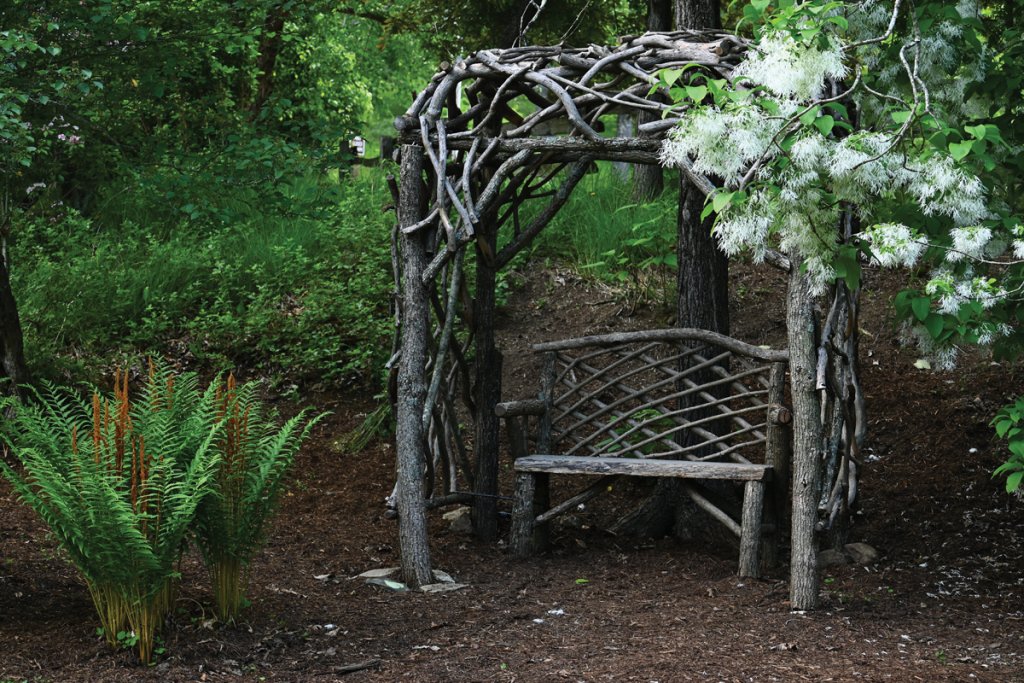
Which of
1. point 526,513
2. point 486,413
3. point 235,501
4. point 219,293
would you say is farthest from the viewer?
point 219,293

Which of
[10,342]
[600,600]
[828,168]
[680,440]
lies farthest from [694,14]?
[10,342]

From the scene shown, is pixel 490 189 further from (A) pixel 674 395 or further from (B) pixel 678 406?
(B) pixel 678 406

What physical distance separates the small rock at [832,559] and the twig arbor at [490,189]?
0.57 meters

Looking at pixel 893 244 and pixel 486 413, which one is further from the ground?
pixel 893 244

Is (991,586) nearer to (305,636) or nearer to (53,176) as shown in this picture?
(305,636)

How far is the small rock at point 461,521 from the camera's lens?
19.8 feet

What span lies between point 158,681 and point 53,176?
246 inches

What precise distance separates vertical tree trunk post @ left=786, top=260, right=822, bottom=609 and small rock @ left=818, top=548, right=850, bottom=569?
83 cm

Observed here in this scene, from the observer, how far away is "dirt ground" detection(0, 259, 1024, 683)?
3.90m

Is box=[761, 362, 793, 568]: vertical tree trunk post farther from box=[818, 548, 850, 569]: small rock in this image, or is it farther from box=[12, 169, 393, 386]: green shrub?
box=[12, 169, 393, 386]: green shrub

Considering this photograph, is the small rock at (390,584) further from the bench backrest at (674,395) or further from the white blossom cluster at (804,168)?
the white blossom cluster at (804,168)

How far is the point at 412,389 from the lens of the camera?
16.9ft

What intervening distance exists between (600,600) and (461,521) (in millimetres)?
1400

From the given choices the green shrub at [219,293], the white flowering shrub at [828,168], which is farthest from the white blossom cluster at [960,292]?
the green shrub at [219,293]
